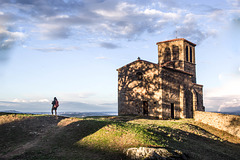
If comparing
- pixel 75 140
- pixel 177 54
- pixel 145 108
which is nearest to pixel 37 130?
pixel 75 140

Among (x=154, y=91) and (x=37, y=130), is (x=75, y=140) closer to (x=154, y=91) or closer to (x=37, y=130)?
(x=37, y=130)

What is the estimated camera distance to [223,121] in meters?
24.5

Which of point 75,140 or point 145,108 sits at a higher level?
point 145,108

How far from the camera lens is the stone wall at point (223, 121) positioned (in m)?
23.2

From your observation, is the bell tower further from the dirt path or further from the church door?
the dirt path

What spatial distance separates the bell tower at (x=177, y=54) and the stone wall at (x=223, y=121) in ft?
56.5

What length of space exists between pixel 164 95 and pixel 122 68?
8592 millimetres

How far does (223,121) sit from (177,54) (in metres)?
21.3

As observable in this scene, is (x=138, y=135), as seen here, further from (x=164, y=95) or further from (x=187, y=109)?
(x=187, y=109)

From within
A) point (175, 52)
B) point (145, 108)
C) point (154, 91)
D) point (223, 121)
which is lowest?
point (223, 121)

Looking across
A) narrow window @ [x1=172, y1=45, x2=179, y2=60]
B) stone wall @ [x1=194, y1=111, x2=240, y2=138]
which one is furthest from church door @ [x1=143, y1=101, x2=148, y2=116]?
narrow window @ [x1=172, y1=45, x2=179, y2=60]

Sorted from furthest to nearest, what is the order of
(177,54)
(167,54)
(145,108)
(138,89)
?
(167,54) < (177,54) < (138,89) < (145,108)

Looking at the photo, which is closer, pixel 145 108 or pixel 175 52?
pixel 145 108

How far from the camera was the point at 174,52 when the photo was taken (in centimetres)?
4334
